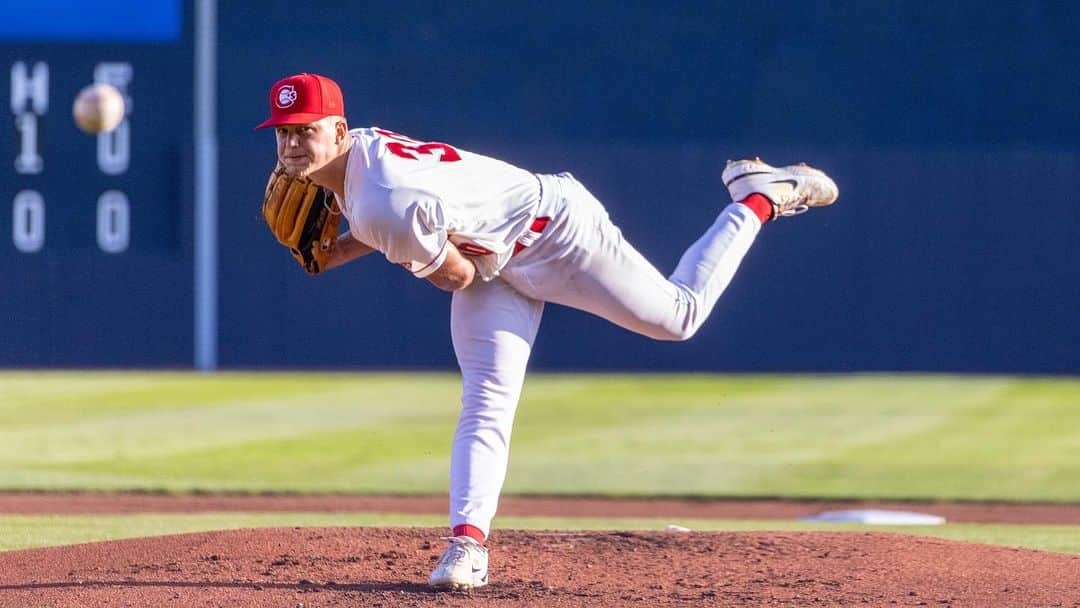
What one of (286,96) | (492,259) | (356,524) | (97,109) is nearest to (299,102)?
(286,96)

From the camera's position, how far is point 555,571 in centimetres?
451

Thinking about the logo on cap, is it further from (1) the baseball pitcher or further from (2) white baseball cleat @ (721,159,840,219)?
(2) white baseball cleat @ (721,159,840,219)

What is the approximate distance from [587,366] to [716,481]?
726 centimetres

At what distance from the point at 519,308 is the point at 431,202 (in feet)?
1.74

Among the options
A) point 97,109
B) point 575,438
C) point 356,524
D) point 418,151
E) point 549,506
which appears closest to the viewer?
point 418,151

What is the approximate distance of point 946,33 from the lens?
15.7m

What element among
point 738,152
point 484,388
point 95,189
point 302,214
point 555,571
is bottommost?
point 555,571

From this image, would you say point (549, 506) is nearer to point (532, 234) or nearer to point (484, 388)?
point (484, 388)

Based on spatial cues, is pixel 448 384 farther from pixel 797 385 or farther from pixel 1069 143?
pixel 1069 143

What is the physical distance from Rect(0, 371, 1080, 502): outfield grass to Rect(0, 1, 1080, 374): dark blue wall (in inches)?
34.0

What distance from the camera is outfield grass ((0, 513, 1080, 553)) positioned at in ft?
18.6

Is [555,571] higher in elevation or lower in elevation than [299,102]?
lower

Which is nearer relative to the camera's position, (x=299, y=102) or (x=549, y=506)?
(x=299, y=102)

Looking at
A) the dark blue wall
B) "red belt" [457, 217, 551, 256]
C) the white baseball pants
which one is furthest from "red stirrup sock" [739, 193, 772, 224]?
the dark blue wall
